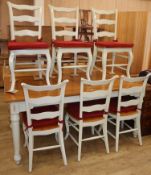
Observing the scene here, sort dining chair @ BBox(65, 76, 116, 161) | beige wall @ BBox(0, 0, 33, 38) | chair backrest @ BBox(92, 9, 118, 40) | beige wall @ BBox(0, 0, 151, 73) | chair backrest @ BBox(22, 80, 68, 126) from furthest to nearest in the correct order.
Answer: beige wall @ BBox(0, 0, 33, 38) → beige wall @ BBox(0, 0, 151, 73) → chair backrest @ BBox(92, 9, 118, 40) → dining chair @ BBox(65, 76, 116, 161) → chair backrest @ BBox(22, 80, 68, 126)

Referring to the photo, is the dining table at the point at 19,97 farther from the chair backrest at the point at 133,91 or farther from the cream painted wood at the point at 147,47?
the cream painted wood at the point at 147,47

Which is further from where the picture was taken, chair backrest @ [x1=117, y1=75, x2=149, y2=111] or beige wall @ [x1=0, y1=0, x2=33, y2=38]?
beige wall @ [x1=0, y1=0, x2=33, y2=38]

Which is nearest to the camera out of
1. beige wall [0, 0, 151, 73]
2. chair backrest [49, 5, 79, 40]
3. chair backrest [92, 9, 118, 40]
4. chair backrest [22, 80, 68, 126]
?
chair backrest [22, 80, 68, 126]

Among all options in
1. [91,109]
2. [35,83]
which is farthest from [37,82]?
[91,109]

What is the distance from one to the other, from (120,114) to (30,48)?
1.35 metres

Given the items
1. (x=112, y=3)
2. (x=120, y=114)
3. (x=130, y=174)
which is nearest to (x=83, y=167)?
(x=130, y=174)

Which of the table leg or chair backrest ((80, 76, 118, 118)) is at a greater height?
chair backrest ((80, 76, 118, 118))

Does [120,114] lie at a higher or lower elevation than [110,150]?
higher

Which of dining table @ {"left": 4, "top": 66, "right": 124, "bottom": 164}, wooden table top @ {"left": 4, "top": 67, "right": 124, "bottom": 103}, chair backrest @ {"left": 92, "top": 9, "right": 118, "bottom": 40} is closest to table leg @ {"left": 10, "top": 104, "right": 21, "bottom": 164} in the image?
dining table @ {"left": 4, "top": 66, "right": 124, "bottom": 164}

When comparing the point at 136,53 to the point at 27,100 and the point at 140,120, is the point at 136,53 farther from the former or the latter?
the point at 27,100

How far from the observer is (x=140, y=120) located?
10.0ft

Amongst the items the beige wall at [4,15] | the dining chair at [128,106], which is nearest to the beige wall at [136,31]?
the beige wall at [4,15]

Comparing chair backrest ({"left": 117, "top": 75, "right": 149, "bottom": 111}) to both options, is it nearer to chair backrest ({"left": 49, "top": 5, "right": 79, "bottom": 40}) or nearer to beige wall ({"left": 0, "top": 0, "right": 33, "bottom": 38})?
chair backrest ({"left": 49, "top": 5, "right": 79, "bottom": 40})

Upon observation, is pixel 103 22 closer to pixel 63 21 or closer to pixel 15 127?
pixel 63 21
